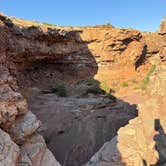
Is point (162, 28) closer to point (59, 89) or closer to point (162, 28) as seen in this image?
point (162, 28)

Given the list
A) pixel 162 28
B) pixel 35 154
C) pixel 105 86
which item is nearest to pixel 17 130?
pixel 35 154

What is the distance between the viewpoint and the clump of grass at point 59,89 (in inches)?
730

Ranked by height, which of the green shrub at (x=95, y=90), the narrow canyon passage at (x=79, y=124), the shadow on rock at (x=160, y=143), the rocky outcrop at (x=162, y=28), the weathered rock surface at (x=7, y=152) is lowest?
the narrow canyon passage at (x=79, y=124)

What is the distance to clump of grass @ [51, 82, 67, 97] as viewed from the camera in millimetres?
18545

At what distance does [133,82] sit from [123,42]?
12.4ft

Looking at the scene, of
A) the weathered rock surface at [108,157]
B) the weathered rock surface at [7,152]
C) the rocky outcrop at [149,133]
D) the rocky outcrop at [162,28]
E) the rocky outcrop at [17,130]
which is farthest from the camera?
the rocky outcrop at [162,28]

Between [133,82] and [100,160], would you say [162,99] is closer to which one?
[100,160]

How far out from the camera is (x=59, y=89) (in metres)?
19.2

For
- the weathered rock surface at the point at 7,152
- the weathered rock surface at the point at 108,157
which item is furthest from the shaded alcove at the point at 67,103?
the weathered rock surface at the point at 7,152

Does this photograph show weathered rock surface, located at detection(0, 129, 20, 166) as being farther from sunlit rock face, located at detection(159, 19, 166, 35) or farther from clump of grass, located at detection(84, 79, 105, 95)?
sunlit rock face, located at detection(159, 19, 166, 35)

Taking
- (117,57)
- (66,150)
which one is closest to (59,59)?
(117,57)

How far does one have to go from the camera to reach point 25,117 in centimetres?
687

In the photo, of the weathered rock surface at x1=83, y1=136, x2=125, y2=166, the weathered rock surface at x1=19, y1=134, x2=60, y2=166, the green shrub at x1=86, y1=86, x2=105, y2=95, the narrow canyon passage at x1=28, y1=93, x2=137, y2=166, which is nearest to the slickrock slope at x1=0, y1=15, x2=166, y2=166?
the narrow canyon passage at x1=28, y1=93, x2=137, y2=166

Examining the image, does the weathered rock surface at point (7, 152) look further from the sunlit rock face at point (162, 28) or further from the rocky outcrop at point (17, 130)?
the sunlit rock face at point (162, 28)
